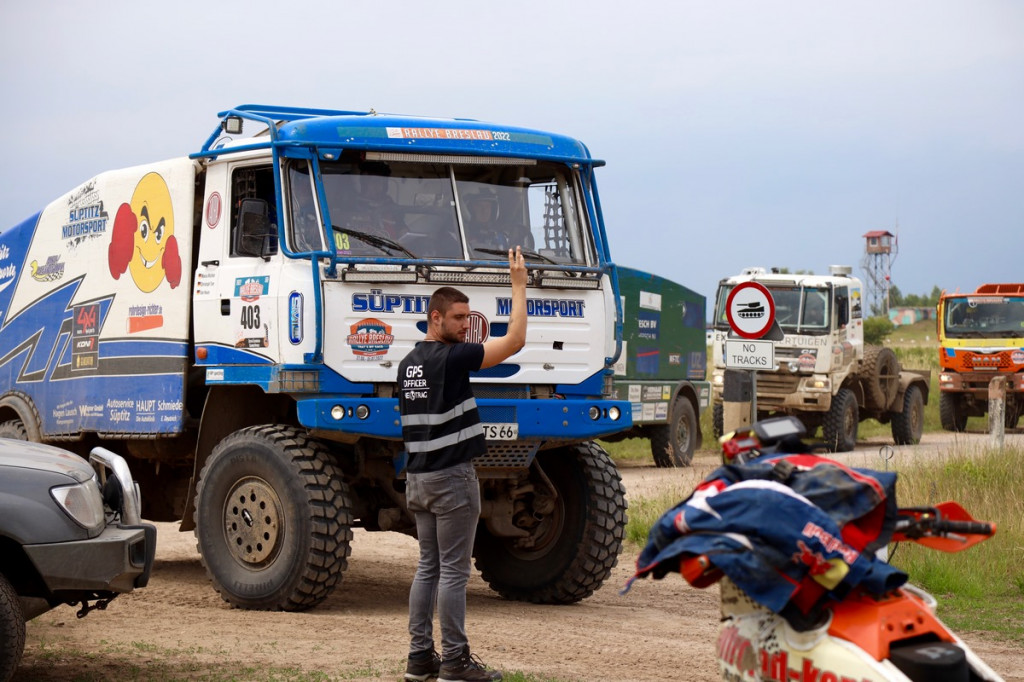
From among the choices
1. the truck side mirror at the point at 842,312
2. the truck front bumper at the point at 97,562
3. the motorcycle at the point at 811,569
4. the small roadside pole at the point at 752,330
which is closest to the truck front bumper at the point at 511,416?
the truck front bumper at the point at 97,562

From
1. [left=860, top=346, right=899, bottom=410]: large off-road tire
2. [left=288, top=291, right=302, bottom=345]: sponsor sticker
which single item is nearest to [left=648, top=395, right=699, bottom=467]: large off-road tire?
[left=860, top=346, right=899, bottom=410]: large off-road tire

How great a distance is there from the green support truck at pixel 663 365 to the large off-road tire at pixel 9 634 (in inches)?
524

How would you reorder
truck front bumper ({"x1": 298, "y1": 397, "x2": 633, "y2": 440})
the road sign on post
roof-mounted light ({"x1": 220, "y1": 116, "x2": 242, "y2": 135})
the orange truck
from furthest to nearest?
the orange truck, the road sign on post, roof-mounted light ({"x1": 220, "y1": 116, "x2": 242, "y2": 135}), truck front bumper ({"x1": 298, "y1": 397, "x2": 633, "y2": 440})

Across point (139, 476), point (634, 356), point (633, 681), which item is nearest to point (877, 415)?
point (634, 356)

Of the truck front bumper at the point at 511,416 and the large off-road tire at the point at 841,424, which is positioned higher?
the truck front bumper at the point at 511,416

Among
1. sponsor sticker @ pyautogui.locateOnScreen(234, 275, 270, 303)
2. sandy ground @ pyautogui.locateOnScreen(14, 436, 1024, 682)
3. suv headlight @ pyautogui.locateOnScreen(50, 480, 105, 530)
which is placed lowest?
sandy ground @ pyautogui.locateOnScreen(14, 436, 1024, 682)

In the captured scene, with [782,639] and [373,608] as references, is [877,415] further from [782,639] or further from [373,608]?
[782,639]

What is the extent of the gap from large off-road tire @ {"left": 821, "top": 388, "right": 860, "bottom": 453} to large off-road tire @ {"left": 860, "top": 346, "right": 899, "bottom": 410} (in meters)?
0.68

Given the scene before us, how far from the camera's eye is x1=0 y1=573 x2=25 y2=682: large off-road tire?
6.11m

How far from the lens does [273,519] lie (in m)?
8.87

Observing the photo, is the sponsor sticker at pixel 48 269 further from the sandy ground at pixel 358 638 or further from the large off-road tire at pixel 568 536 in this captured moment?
the large off-road tire at pixel 568 536

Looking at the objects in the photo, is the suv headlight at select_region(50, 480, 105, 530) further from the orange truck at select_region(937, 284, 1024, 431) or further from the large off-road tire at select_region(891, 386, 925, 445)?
the orange truck at select_region(937, 284, 1024, 431)

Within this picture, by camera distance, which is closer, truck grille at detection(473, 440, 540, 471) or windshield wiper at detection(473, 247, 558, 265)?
truck grille at detection(473, 440, 540, 471)

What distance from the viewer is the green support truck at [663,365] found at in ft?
64.8
